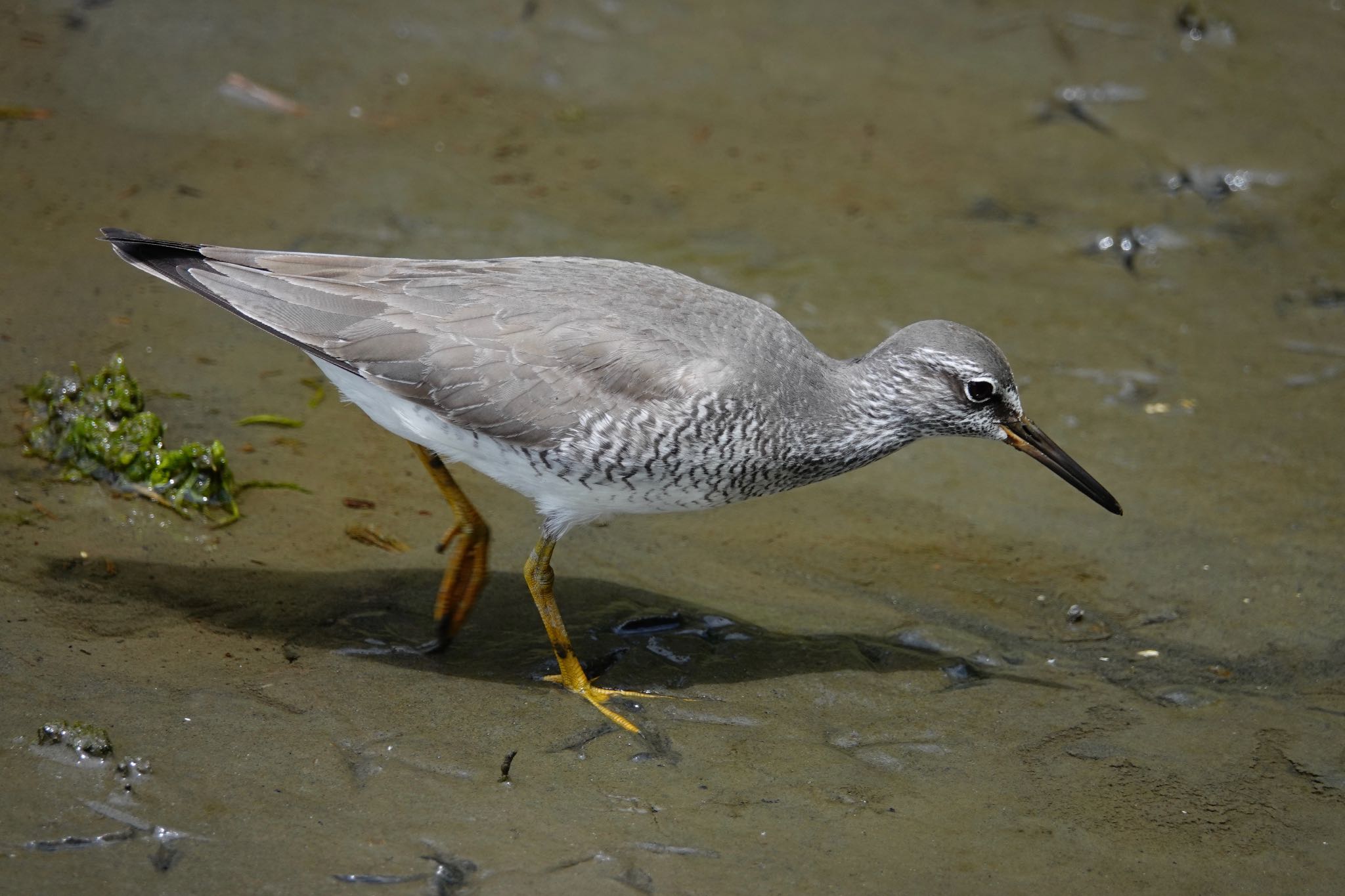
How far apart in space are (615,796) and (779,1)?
26.8 ft

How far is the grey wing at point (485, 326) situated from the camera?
509cm

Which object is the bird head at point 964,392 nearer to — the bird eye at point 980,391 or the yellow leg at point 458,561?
the bird eye at point 980,391

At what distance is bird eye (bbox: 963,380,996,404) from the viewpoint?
5.38m

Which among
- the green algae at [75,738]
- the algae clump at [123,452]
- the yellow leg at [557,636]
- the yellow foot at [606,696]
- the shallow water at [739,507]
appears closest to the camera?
the green algae at [75,738]

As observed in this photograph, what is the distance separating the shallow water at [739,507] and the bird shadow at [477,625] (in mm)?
24

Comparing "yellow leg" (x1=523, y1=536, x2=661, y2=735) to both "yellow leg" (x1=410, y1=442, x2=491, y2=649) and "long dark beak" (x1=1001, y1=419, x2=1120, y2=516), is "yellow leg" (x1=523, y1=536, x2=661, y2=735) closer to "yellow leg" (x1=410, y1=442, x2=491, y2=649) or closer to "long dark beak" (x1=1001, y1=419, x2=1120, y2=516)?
"yellow leg" (x1=410, y1=442, x2=491, y2=649)

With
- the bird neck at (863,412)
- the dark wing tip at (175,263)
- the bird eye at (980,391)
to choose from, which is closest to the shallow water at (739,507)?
the bird neck at (863,412)

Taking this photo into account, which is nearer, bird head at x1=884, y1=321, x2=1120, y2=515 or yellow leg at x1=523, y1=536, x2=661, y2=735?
yellow leg at x1=523, y1=536, x2=661, y2=735

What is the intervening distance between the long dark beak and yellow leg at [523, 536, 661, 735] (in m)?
2.00

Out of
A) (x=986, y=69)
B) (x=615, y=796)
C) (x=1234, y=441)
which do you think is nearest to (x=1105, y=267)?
(x=1234, y=441)

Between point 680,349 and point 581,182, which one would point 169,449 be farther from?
point 581,182

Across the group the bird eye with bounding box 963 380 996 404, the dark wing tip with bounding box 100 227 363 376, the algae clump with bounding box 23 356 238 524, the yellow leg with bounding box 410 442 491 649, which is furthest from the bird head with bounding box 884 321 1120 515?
the algae clump with bounding box 23 356 238 524

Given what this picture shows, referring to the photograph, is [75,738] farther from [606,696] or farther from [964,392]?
[964,392]

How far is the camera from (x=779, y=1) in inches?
422
